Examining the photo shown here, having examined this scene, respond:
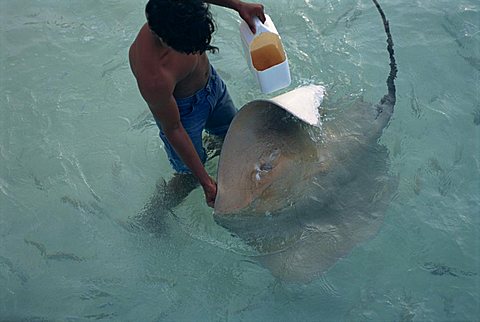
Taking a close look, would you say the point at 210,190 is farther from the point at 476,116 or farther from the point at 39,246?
Answer: the point at 476,116

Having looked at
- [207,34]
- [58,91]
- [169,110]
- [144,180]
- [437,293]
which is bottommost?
[437,293]

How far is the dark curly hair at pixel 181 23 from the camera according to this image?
7.97ft

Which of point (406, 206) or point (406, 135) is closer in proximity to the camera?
point (406, 206)

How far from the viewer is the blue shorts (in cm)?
324

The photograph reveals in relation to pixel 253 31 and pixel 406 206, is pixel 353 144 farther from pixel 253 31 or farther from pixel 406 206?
pixel 253 31

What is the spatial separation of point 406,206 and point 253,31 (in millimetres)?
1620

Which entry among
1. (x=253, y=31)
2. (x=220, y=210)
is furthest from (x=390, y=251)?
(x=253, y=31)

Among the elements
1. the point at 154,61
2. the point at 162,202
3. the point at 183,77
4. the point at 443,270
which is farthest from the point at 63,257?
the point at 443,270

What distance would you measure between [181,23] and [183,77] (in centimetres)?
56

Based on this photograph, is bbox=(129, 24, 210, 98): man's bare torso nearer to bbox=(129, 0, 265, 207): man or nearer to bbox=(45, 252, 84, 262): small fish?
bbox=(129, 0, 265, 207): man

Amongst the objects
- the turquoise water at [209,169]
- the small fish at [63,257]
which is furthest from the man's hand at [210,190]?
the small fish at [63,257]

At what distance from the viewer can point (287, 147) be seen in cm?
324

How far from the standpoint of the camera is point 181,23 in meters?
2.44

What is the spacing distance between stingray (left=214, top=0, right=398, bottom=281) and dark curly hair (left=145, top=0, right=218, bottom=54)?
2.29 feet
